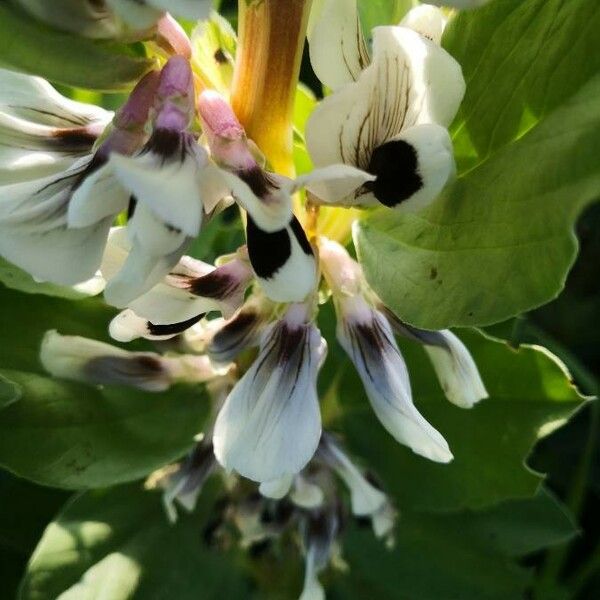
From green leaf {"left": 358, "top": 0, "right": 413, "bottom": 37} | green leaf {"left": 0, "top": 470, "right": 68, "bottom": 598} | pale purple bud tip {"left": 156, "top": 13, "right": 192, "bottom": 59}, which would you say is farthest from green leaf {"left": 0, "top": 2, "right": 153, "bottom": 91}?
green leaf {"left": 0, "top": 470, "right": 68, "bottom": 598}

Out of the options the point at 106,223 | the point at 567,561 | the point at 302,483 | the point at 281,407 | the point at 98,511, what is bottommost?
the point at 567,561

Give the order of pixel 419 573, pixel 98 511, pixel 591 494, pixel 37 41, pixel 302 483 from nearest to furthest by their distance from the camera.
A: pixel 37 41, pixel 302 483, pixel 98 511, pixel 419 573, pixel 591 494

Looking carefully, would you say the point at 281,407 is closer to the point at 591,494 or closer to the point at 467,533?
the point at 467,533

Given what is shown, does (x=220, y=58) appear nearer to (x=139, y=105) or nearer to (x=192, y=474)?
(x=139, y=105)

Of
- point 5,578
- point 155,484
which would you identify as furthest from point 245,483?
point 5,578

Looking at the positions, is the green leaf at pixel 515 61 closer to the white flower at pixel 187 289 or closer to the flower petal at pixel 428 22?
the flower petal at pixel 428 22

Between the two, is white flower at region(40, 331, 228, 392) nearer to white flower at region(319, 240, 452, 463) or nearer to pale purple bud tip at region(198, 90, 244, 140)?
white flower at region(319, 240, 452, 463)
